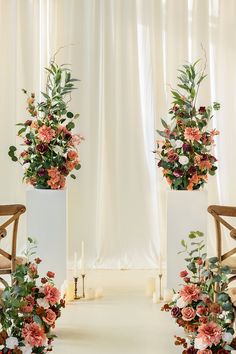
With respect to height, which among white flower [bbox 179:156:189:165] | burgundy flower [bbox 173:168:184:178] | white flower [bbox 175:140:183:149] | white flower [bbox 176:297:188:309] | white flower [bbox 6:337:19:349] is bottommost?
white flower [bbox 6:337:19:349]

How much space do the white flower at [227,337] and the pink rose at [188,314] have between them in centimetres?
22

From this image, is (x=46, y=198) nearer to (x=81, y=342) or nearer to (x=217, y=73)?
(x=81, y=342)

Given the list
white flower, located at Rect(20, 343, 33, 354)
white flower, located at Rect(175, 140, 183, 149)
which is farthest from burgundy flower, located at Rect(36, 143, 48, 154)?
white flower, located at Rect(20, 343, 33, 354)

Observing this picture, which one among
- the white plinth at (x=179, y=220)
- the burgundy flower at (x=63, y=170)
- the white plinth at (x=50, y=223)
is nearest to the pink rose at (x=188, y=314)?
the white plinth at (x=179, y=220)

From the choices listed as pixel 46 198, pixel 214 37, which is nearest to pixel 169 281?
pixel 46 198

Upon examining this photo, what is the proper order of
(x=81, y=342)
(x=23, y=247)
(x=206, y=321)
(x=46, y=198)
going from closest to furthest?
(x=206, y=321), (x=81, y=342), (x=46, y=198), (x=23, y=247)

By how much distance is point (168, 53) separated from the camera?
6.50m

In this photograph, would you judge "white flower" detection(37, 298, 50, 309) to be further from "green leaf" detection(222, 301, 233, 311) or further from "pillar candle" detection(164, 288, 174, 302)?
"pillar candle" detection(164, 288, 174, 302)

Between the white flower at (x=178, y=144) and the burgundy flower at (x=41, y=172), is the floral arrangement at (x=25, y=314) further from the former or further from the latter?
the white flower at (x=178, y=144)

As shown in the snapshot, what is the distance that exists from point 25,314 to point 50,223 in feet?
7.20

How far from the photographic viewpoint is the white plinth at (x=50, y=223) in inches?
199

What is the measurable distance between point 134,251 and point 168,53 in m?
1.93

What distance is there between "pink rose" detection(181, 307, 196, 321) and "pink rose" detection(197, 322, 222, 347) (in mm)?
184

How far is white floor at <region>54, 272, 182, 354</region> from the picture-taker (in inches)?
157
